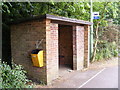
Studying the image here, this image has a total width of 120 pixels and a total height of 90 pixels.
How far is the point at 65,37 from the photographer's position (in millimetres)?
7566

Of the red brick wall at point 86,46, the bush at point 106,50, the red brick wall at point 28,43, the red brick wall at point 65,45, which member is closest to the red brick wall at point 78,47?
the red brick wall at point 86,46

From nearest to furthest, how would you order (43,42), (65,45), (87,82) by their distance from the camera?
(43,42), (87,82), (65,45)

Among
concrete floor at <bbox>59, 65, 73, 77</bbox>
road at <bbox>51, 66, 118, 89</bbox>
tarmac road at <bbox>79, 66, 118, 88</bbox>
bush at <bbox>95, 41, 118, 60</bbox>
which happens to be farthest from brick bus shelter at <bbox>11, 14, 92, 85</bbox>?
bush at <bbox>95, 41, 118, 60</bbox>

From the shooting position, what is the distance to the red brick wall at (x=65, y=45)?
24.2 feet

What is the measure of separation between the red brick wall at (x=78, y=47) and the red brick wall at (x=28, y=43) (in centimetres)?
208

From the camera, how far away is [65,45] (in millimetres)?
7578

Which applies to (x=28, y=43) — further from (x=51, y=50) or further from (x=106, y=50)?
(x=106, y=50)

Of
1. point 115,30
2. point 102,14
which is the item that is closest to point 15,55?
point 102,14

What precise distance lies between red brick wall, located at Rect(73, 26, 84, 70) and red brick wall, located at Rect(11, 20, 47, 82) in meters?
2.08

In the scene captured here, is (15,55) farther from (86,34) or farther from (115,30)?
(115,30)

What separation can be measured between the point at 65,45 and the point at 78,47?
4.00ft

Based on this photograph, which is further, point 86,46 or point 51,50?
point 86,46

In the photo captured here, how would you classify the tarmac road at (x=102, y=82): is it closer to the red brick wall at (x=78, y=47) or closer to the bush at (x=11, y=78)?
the red brick wall at (x=78, y=47)

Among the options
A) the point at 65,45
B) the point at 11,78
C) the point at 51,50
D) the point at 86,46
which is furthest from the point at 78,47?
the point at 11,78
